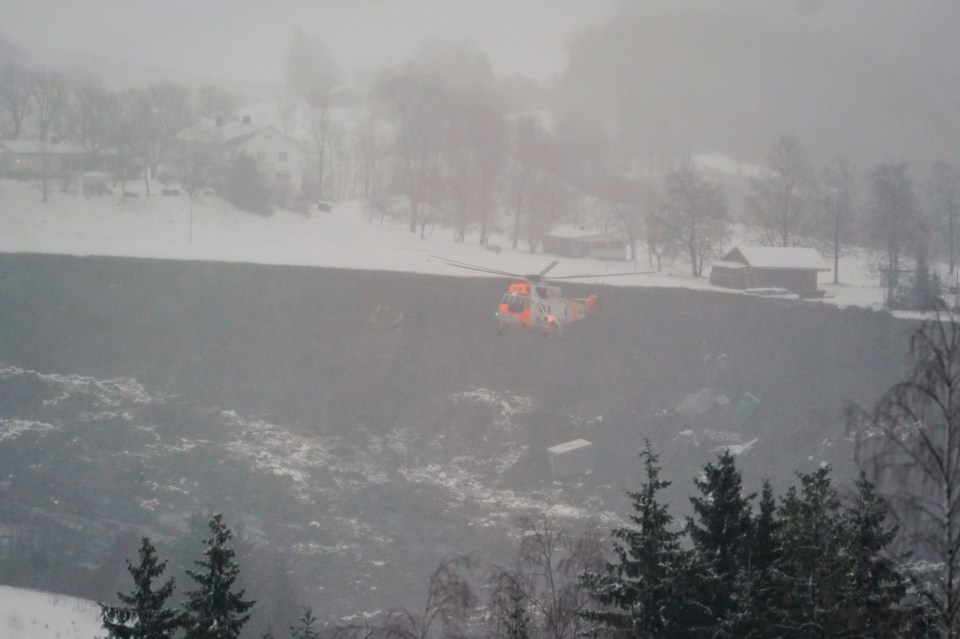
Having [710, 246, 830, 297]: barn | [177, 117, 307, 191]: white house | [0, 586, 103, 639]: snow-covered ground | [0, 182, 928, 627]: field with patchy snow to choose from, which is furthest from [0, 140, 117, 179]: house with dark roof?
[710, 246, 830, 297]: barn

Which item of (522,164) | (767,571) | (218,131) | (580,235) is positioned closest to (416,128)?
(522,164)

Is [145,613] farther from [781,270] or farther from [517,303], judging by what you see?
[781,270]

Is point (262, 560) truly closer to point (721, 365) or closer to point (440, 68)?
point (721, 365)

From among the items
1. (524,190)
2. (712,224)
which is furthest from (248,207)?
(712,224)

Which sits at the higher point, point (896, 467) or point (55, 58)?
point (55, 58)

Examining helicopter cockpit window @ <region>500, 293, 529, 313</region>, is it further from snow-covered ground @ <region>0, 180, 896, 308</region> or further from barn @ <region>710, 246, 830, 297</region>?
barn @ <region>710, 246, 830, 297</region>

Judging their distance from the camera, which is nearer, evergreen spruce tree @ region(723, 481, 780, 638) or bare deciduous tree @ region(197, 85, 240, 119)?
evergreen spruce tree @ region(723, 481, 780, 638)

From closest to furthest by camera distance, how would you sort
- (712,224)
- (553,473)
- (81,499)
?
(81,499) → (553,473) → (712,224)
